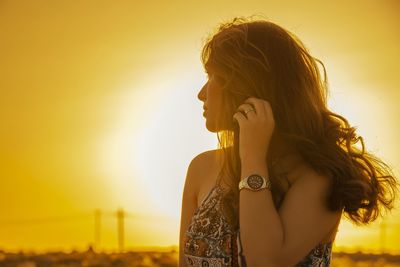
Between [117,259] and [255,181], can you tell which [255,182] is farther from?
[117,259]

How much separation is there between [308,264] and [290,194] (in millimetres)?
370

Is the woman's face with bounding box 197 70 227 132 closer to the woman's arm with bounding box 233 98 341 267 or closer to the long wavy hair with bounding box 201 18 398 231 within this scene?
the long wavy hair with bounding box 201 18 398 231

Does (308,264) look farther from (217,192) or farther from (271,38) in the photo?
(271,38)

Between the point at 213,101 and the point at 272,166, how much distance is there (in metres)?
0.44

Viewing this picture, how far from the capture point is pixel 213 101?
11.7 feet

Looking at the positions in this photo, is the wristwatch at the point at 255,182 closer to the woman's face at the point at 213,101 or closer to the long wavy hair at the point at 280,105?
the long wavy hair at the point at 280,105

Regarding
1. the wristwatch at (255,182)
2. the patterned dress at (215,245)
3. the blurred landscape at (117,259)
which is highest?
the wristwatch at (255,182)

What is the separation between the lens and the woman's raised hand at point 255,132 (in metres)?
3.39

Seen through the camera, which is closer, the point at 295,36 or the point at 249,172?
the point at 249,172

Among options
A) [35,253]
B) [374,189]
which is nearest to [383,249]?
[35,253]

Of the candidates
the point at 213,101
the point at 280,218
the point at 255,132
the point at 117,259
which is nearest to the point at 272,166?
the point at 255,132

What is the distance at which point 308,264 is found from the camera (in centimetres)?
342

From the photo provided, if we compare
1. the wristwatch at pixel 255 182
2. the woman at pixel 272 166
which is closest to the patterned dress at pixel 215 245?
the woman at pixel 272 166

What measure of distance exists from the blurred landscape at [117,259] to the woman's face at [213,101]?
21.1ft
